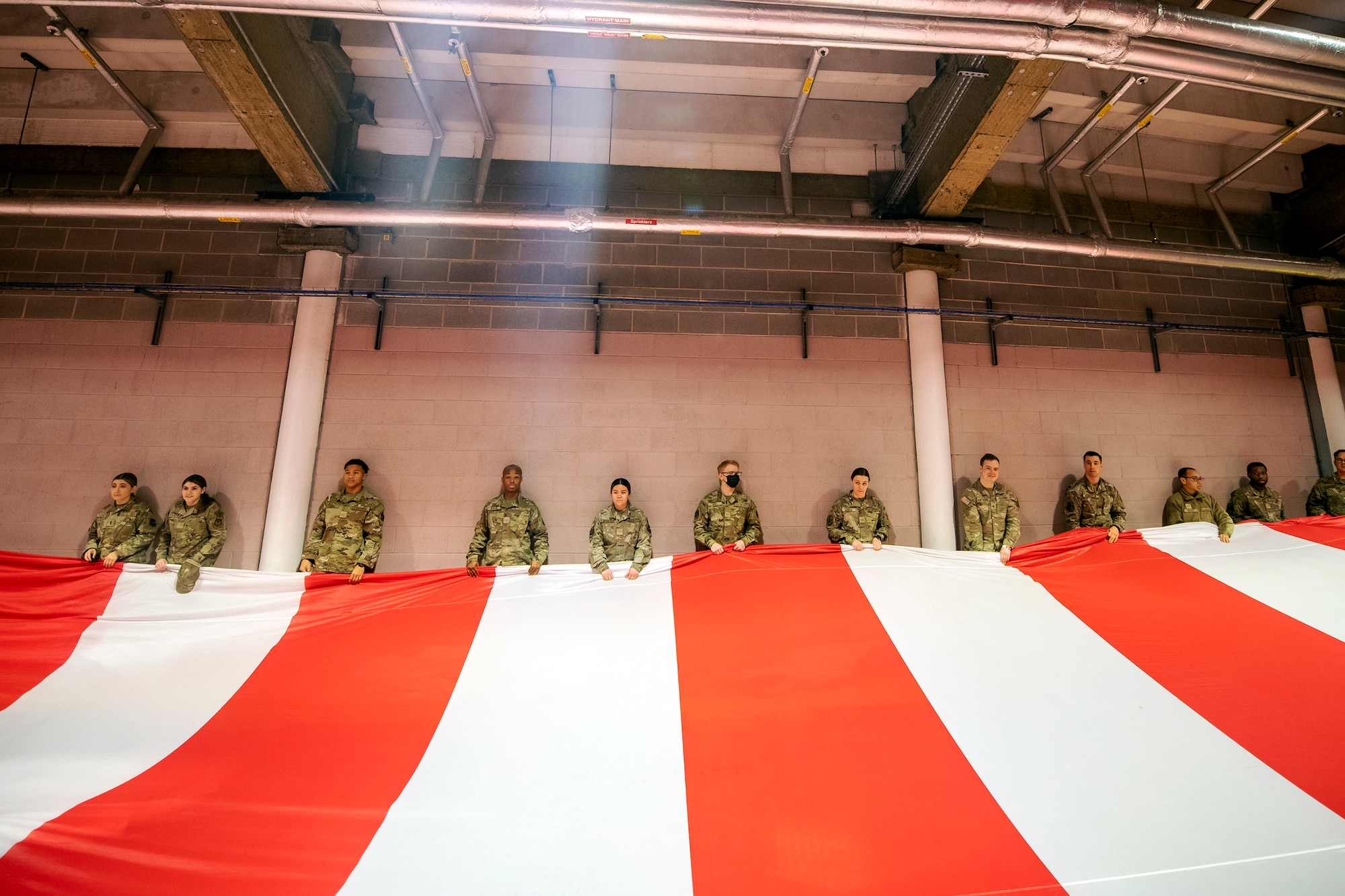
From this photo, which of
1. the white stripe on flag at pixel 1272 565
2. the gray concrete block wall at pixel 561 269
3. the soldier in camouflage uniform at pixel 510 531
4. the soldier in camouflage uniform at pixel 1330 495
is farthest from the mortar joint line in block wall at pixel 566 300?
the white stripe on flag at pixel 1272 565

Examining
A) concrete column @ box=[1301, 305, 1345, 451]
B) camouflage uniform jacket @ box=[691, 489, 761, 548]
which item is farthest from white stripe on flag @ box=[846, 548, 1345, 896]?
concrete column @ box=[1301, 305, 1345, 451]

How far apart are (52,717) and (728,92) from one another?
18.4ft

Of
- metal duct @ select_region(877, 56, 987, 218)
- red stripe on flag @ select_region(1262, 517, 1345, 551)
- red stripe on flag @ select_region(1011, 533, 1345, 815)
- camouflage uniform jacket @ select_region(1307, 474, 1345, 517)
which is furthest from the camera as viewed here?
camouflage uniform jacket @ select_region(1307, 474, 1345, 517)

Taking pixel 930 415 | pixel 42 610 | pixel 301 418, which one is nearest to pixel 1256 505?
pixel 930 415

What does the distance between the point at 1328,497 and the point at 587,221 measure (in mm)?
6472

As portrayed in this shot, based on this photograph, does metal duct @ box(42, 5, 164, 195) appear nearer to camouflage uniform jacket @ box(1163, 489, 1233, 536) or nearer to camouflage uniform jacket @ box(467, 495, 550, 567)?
camouflage uniform jacket @ box(467, 495, 550, 567)

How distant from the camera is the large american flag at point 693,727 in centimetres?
163

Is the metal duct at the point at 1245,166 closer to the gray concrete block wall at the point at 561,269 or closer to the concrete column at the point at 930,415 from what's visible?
the gray concrete block wall at the point at 561,269

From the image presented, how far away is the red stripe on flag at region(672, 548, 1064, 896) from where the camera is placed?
1609 mm

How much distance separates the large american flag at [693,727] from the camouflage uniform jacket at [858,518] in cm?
108

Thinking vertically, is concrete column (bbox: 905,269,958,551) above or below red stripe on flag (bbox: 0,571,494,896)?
above

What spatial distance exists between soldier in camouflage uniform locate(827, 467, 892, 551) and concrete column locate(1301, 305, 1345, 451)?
4.66 metres

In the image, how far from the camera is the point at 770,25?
111 inches

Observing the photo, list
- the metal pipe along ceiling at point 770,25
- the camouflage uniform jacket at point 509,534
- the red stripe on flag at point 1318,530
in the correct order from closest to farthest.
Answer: the metal pipe along ceiling at point 770,25
the red stripe on flag at point 1318,530
the camouflage uniform jacket at point 509,534
